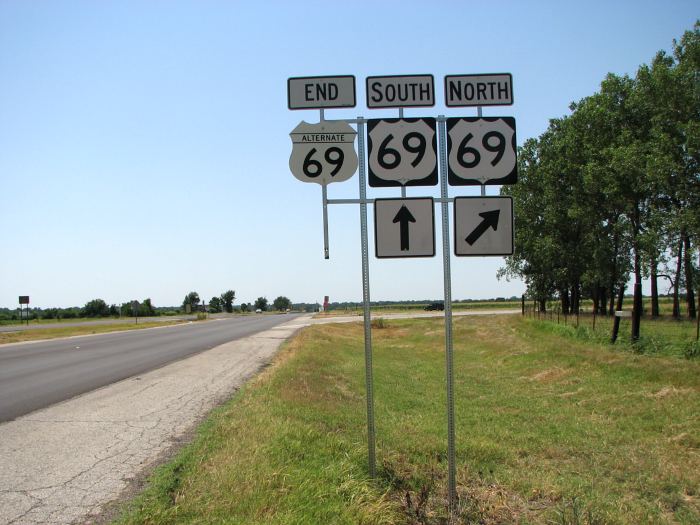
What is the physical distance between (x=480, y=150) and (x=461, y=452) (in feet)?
12.3

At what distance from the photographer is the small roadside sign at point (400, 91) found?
5410 millimetres

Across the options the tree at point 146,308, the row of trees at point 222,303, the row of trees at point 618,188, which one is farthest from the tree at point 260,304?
the row of trees at point 618,188

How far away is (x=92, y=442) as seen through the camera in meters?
6.84

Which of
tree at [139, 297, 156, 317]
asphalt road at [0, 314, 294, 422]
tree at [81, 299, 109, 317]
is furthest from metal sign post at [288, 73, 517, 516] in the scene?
tree at [81, 299, 109, 317]

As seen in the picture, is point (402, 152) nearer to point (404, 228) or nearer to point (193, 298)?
point (404, 228)

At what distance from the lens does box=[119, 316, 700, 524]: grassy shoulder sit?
462cm

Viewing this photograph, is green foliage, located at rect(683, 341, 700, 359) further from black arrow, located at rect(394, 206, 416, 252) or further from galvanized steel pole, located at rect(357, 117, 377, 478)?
black arrow, located at rect(394, 206, 416, 252)

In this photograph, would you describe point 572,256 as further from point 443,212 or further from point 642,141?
point 443,212

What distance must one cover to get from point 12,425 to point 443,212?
22.0 ft

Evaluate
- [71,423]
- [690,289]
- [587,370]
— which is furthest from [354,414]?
[690,289]

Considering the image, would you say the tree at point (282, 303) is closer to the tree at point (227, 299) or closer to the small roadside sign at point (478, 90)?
the tree at point (227, 299)

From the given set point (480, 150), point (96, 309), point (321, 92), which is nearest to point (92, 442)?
point (321, 92)

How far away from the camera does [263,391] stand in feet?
34.4

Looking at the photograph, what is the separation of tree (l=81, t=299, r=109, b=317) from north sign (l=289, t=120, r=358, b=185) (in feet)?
381
